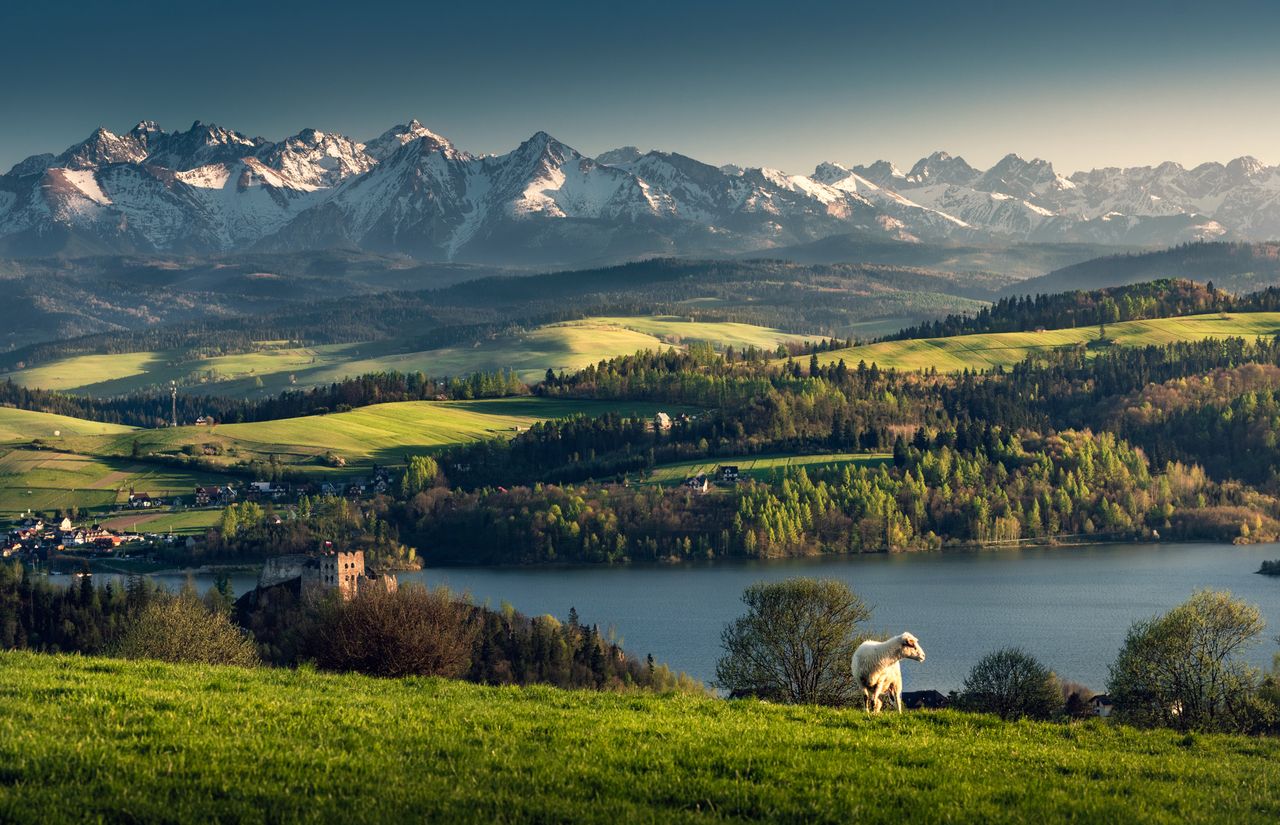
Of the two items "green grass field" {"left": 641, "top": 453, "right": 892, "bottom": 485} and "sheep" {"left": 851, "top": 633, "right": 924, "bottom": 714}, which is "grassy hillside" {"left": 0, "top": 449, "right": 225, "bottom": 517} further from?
"sheep" {"left": 851, "top": 633, "right": 924, "bottom": 714}

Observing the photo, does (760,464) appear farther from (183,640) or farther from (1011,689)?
(183,640)

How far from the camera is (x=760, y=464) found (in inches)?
7485

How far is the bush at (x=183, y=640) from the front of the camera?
133 feet

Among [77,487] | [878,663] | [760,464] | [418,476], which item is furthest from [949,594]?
[77,487]

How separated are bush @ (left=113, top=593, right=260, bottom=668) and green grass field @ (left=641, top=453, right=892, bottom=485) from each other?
13396 centimetres

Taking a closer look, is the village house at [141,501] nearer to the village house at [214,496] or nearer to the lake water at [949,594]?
the village house at [214,496]

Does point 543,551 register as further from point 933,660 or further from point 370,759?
point 370,759

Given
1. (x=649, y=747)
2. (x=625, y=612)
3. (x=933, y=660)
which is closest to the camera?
(x=649, y=747)

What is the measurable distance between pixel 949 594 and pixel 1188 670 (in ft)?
262

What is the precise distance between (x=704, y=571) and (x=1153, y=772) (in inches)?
4945

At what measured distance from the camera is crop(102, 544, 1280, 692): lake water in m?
92.7

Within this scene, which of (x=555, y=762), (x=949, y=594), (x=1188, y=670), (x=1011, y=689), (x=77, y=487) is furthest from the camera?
(x=77, y=487)

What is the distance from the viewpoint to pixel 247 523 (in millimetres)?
168250

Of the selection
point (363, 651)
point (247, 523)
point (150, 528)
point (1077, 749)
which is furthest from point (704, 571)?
point (1077, 749)
